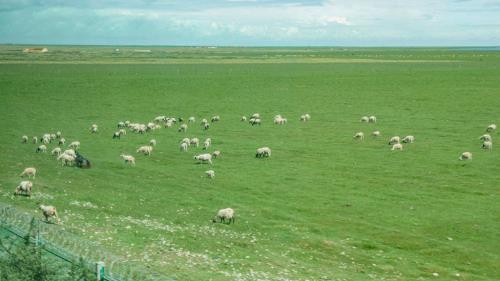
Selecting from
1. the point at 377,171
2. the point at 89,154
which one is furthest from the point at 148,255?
the point at 89,154

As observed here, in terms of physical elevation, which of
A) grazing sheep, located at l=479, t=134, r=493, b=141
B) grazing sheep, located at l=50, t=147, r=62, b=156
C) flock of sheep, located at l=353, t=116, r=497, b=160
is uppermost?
grazing sheep, located at l=479, t=134, r=493, b=141

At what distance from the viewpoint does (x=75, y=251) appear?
14.2 m

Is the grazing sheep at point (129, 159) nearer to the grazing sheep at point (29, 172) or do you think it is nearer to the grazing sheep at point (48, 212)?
the grazing sheep at point (29, 172)

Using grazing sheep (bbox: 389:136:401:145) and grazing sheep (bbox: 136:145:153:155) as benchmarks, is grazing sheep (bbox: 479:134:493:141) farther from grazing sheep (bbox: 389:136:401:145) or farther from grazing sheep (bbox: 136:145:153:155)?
grazing sheep (bbox: 136:145:153:155)

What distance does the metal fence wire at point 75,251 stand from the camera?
1159 centimetres

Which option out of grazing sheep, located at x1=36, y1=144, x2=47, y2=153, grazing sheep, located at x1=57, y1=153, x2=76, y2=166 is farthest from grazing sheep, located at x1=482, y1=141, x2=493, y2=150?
grazing sheep, located at x1=36, y1=144, x2=47, y2=153

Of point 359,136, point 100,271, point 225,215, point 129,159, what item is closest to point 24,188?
point 129,159

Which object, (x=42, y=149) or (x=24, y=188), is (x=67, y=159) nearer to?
(x=42, y=149)

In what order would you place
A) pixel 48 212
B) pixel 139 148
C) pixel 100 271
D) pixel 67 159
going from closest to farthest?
pixel 100 271 < pixel 48 212 < pixel 67 159 < pixel 139 148

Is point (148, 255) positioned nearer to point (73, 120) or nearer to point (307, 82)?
point (73, 120)

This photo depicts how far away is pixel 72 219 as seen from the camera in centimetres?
2005

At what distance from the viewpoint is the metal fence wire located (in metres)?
11.6

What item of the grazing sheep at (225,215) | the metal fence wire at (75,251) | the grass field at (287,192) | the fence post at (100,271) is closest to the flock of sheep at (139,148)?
the grazing sheep at (225,215)

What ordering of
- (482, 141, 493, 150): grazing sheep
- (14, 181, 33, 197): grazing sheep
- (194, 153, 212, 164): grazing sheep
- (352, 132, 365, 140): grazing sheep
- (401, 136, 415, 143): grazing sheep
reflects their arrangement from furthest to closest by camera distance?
1. (352, 132, 365, 140): grazing sheep
2. (401, 136, 415, 143): grazing sheep
3. (482, 141, 493, 150): grazing sheep
4. (194, 153, 212, 164): grazing sheep
5. (14, 181, 33, 197): grazing sheep
